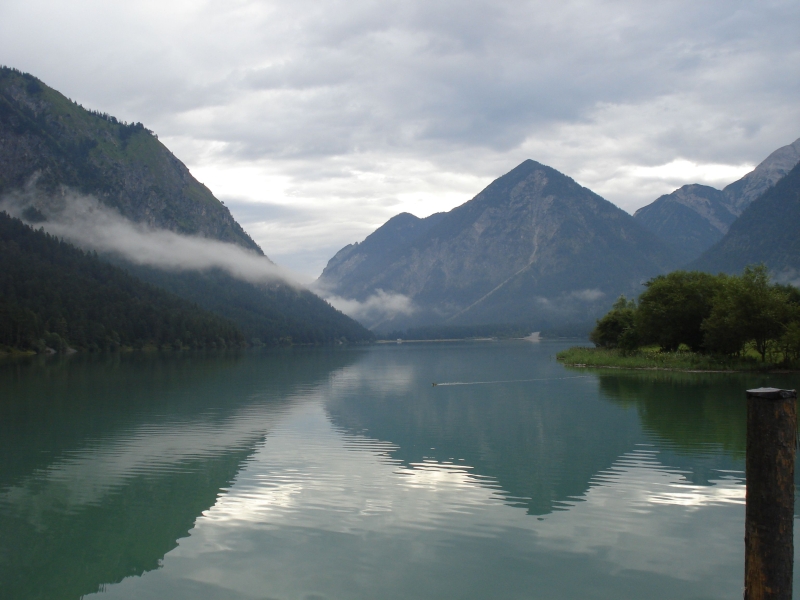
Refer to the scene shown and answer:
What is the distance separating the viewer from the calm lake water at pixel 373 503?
50.9ft

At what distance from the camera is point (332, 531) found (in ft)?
61.8

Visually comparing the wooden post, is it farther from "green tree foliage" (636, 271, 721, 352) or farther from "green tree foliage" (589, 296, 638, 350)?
"green tree foliage" (589, 296, 638, 350)

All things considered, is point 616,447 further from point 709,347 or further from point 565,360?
point 565,360

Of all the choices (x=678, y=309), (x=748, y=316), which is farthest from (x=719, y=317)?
(x=678, y=309)

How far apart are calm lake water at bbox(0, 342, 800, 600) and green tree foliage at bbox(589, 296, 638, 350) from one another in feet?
172

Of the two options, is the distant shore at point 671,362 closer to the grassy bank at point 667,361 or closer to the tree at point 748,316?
the grassy bank at point 667,361

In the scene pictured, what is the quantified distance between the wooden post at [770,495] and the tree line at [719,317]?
65.1 metres

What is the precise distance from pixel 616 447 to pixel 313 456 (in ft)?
45.7

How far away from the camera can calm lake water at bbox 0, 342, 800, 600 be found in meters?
15.5

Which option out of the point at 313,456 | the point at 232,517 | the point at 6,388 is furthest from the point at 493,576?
the point at 6,388

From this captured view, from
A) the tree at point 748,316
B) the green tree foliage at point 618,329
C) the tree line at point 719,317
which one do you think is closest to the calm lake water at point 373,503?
the tree at point 748,316

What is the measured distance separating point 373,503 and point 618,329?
100796 millimetres

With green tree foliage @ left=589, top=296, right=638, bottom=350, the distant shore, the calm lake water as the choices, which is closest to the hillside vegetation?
the distant shore

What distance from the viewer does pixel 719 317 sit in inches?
2899
